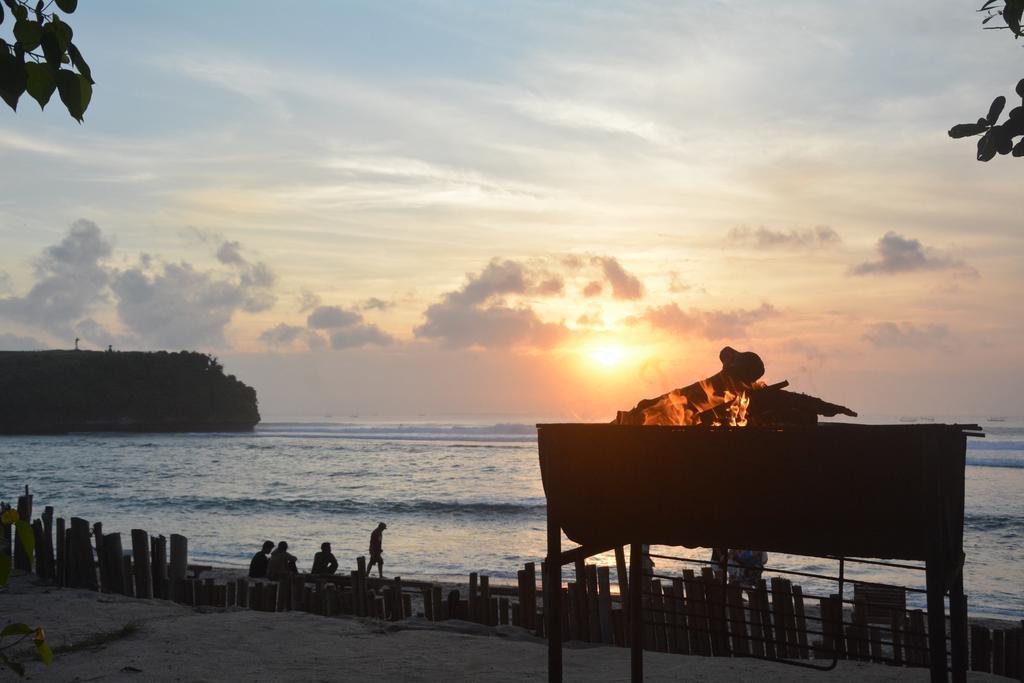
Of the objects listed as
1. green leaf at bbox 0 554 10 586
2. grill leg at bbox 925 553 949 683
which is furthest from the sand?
green leaf at bbox 0 554 10 586

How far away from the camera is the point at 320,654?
30.4ft

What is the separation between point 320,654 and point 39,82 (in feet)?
25.9

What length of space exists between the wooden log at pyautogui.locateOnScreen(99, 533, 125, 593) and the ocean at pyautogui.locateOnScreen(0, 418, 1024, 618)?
995 centimetres

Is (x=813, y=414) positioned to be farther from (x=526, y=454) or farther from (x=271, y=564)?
(x=526, y=454)

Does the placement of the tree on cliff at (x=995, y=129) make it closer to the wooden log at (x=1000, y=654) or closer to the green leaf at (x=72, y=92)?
the green leaf at (x=72, y=92)

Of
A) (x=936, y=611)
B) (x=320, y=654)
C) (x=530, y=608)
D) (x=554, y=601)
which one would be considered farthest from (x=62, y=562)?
(x=936, y=611)

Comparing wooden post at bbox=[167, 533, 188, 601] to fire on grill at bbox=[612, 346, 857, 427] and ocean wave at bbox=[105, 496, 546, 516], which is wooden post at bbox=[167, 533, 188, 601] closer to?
fire on grill at bbox=[612, 346, 857, 427]

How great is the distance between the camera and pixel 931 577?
14.9 feet

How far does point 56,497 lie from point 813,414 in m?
44.3

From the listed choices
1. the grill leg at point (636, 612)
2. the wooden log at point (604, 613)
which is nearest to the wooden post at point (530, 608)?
the wooden log at point (604, 613)

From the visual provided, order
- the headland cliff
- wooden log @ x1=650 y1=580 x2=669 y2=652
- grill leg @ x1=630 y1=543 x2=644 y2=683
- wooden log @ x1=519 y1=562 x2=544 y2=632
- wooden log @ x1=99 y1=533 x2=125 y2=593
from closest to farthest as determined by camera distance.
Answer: grill leg @ x1=630 y1=543 x2=644 y2=683, wooden log @ x1=650 y1=580 x2=669 y2=652, wooden log @ x1=519 y1=562 x2=544 y2=632, wooden log @ x1=99 y1=533 x2=125 y2=593, the headland cliff

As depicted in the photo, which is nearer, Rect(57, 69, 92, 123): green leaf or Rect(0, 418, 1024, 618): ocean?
Rect(57, 69, 92, 123): green leaf

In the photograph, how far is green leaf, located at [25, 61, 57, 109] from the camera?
241cm

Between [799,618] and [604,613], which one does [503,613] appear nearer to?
[604,613]
